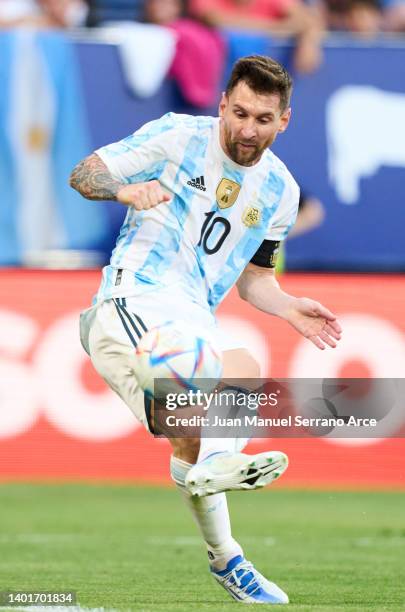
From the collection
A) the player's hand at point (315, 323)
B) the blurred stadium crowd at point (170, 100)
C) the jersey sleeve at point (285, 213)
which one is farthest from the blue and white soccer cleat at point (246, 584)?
the blurred stadium crowd at point (170, 100)

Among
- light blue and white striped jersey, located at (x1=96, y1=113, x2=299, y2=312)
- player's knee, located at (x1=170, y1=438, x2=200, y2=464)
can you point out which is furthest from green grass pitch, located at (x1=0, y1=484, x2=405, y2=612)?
light blue and white striped jersey, located at (x1=96, y1=113, x2=299, y2=312)

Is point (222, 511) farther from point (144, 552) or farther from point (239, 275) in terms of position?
point (144, 552)

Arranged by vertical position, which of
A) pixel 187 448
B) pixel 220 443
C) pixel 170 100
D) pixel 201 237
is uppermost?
pixel 201 237

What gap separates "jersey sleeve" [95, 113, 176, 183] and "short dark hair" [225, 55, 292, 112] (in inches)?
15.3

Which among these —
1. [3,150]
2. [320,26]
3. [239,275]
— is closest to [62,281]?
[3,150]

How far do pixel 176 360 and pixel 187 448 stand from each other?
48 centimetres

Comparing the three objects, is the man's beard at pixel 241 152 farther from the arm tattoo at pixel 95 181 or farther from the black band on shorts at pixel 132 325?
the black band on shorts at pixel 132 325

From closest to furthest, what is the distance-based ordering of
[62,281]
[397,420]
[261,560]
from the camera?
[261,560]
[397,420]
[62,281]

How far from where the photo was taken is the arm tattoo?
638 centimetres

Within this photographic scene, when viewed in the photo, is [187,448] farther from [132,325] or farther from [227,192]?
[227,192]

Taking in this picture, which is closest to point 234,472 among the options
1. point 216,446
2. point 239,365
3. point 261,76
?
point 216,446

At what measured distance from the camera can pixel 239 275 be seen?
7.11 metres

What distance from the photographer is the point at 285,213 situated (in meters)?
7.17

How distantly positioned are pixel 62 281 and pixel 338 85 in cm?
339
